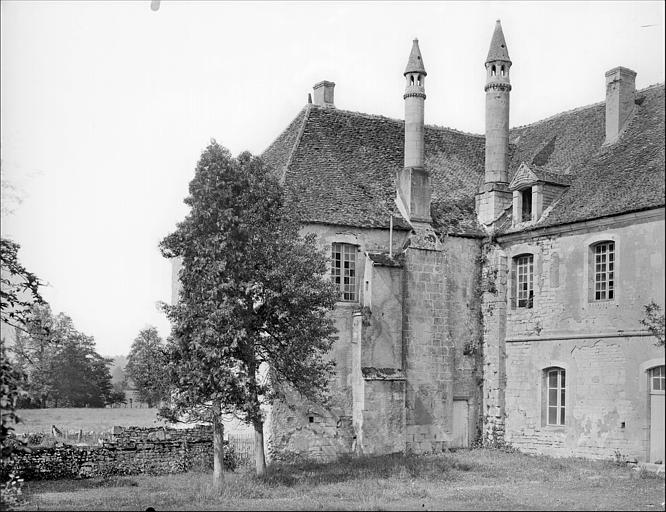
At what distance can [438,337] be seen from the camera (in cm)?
2500

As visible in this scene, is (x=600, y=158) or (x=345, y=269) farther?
(x=600, y=158)

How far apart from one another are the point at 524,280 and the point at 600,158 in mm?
4404

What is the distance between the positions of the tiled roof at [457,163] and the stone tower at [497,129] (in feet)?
3.00

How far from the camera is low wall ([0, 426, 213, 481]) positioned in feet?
65.9

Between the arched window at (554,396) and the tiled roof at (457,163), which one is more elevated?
the tiled roof at (457,163)

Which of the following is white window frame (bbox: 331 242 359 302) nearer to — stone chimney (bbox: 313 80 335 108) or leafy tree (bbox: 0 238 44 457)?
stone chimney (bbox: 313 80 335 108)

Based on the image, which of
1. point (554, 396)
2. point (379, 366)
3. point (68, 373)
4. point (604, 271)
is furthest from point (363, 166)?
point (68, 373)

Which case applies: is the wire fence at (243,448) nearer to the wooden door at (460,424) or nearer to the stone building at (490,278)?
the stone building at (490,278)

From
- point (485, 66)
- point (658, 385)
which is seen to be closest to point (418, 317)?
point (658, 385)

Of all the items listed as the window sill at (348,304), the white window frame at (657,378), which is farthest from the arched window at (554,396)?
the window sill at (348,304)

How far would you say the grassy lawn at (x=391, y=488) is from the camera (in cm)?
1553

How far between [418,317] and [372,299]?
185cm

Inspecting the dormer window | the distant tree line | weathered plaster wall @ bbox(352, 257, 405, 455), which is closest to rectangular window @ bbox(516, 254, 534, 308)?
the dormer window

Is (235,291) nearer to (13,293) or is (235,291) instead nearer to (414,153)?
(13,293)
